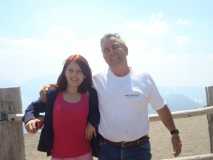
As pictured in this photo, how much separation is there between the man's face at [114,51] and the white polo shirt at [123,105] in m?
0.11

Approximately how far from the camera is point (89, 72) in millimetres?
3885

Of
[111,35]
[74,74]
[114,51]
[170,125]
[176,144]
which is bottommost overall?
[176,144]

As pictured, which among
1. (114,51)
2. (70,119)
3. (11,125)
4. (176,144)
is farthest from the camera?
(11,125)

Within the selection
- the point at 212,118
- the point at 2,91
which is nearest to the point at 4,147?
the point at 2,91

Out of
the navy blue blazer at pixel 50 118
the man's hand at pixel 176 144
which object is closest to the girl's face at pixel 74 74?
the navy blue blazer at pixel 50 118

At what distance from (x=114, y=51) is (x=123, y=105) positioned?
1.52 feet

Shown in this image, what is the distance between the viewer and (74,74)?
384 cm

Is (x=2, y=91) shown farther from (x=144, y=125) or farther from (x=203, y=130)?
(x=203, y=130)

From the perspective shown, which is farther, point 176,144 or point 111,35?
point 176,144

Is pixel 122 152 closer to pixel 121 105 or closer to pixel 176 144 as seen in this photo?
pixel 121 105

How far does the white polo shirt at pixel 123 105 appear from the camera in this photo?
12.5 feet

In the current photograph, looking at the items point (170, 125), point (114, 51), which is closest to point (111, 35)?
point (114, 51)

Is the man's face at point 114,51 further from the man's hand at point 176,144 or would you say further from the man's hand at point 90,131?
the man's hand at point 176,144

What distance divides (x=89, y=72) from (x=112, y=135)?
21.8 inches
